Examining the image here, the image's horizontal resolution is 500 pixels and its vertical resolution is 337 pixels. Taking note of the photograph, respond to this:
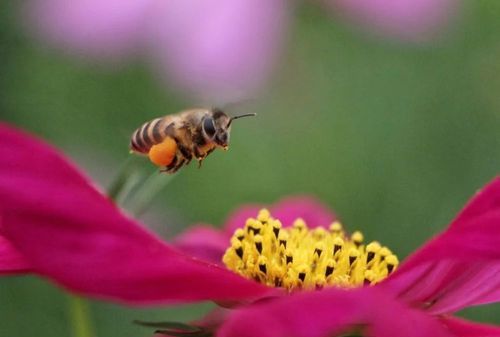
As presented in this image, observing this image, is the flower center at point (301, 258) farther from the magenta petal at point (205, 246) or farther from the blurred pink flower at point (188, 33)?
the blurred pink flower at point (188, 33)

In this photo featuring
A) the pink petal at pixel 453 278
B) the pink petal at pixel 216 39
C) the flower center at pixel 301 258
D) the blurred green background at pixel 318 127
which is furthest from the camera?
the blurred green background at pixel 318 127

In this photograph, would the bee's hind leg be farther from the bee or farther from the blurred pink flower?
the blurred pink flower

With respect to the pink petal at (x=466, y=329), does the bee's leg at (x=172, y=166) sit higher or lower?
higher

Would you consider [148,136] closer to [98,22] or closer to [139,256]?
[139,256]

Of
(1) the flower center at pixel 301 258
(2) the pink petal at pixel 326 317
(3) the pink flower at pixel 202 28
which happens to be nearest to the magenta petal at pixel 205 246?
(1) the flower center at pixel 301 258

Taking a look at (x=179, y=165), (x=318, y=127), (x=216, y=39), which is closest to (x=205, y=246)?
(x=179, y=165)

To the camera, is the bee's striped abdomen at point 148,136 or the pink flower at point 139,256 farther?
the bee's striped abdomen at point 148,136
